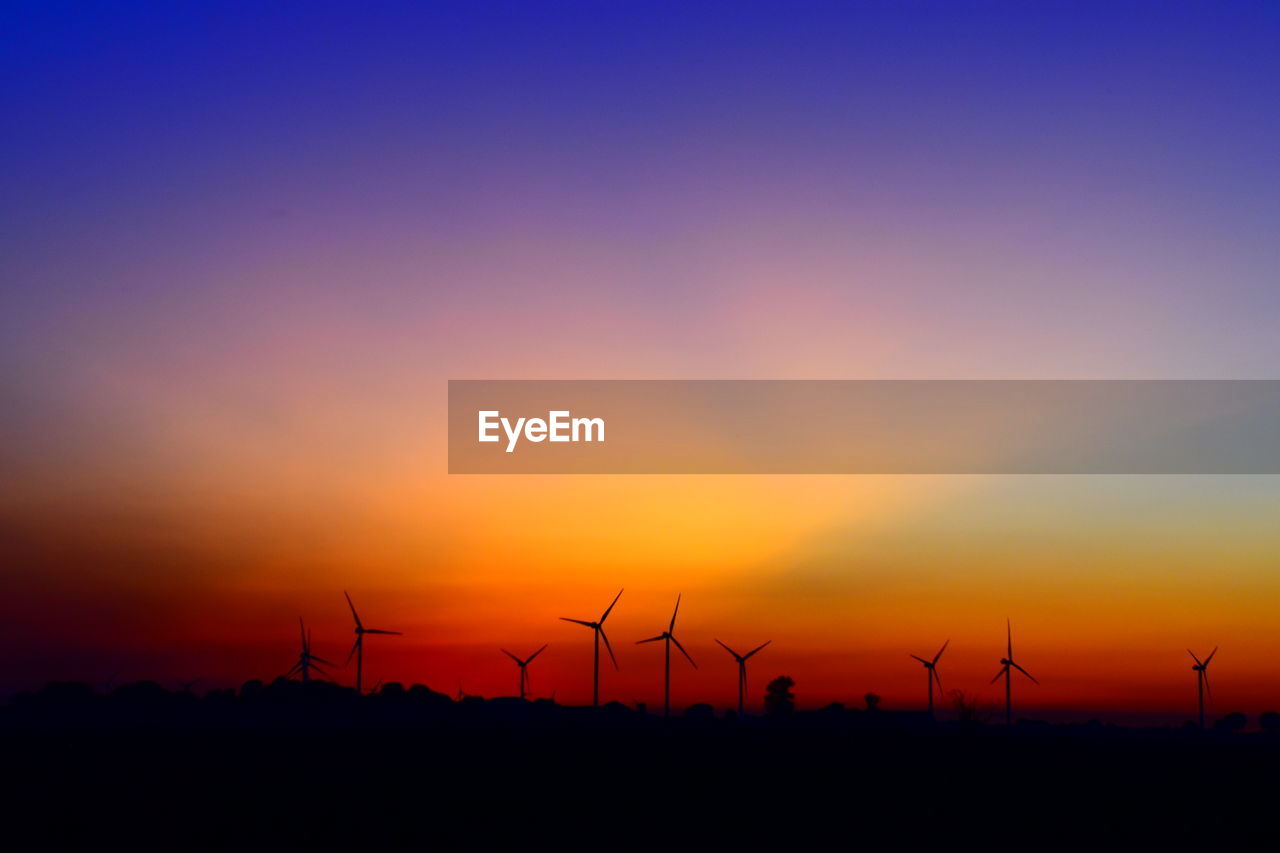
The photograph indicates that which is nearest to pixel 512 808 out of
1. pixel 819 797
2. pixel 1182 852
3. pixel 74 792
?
pixel 819 797

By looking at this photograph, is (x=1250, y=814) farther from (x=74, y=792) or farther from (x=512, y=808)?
(x=74, y=792)

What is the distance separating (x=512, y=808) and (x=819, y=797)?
2975 centimetres

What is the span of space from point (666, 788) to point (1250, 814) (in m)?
52.2

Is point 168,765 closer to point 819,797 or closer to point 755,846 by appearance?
point 819,797

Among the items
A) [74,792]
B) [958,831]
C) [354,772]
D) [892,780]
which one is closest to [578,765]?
[354,772]

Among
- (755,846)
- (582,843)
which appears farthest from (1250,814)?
(582,843)

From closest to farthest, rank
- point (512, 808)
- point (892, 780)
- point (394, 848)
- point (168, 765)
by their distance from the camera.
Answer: point (394, 848) < point (512, 808) < point (892, 780) < point (168, 765)

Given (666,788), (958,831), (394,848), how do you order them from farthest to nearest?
(666,788), (958,831), (394,848)

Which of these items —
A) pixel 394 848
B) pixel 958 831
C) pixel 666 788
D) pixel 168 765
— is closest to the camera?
pixel 394 848

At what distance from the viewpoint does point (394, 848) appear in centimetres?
7806

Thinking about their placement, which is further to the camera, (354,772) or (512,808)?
(354,772)

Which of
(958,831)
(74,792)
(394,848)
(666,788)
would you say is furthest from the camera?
(666,788)

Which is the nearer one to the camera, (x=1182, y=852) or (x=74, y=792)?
(x=1182, y=852)

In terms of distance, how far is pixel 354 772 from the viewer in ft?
456
